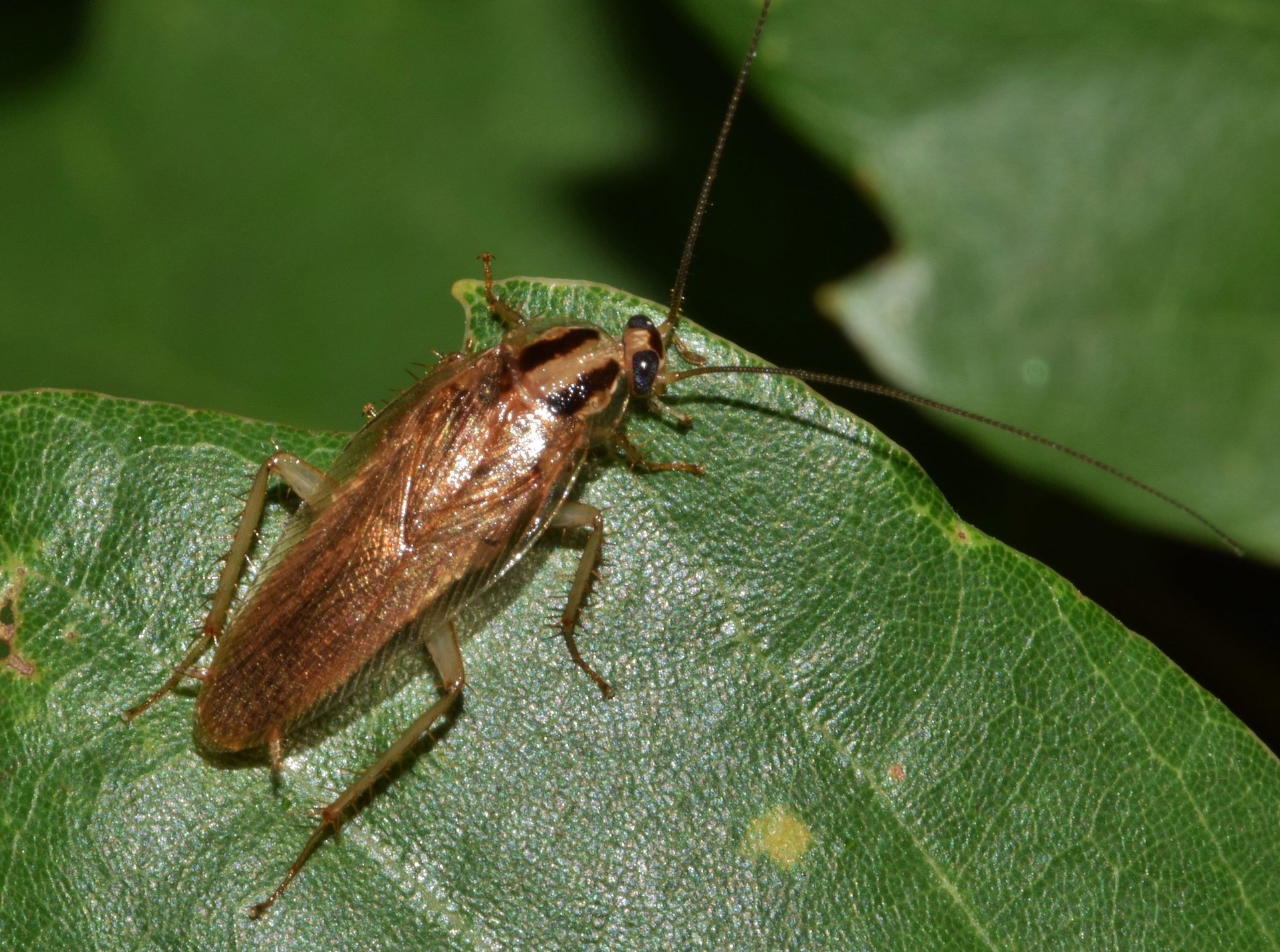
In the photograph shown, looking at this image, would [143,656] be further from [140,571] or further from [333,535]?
[333,535]

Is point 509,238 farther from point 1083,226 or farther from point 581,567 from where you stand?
point 1083,226

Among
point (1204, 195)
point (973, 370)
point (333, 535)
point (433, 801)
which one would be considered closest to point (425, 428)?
point (333, 535)

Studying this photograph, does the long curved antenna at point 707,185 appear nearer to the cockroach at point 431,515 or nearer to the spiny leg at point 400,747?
the cockroach at point 431,515

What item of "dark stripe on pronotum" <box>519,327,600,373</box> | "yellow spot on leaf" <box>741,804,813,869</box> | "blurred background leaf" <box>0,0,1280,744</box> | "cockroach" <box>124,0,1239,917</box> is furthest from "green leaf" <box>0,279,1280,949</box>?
"blurred background leaf" <box>0,0,1280,744</box>

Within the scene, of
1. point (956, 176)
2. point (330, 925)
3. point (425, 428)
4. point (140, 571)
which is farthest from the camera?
point (425, 428)

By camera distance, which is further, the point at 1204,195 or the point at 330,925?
the point at 1204,195

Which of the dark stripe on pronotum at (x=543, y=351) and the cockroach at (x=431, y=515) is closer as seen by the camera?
the cockroach at (x=431, y=515)

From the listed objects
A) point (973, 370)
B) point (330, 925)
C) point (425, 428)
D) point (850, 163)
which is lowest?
point (330, 925)

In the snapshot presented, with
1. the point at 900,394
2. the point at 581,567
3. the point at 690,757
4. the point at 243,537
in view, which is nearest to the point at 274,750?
the point at 243,537

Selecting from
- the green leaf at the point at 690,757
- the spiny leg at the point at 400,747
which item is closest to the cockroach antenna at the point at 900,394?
the green leaf at the point at 690,757
